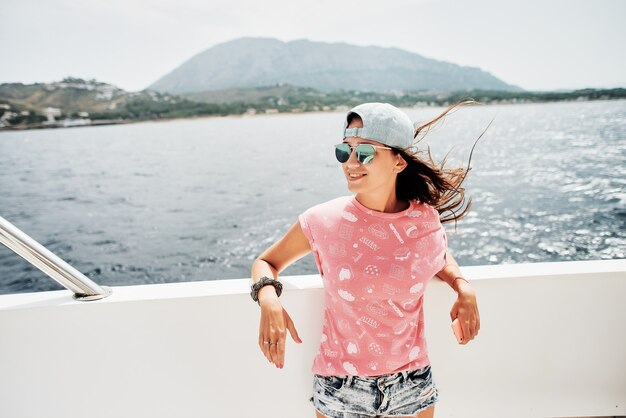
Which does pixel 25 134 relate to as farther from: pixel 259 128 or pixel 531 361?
pixel 531 361

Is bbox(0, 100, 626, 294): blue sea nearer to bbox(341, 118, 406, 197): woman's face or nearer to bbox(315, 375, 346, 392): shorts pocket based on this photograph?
bbox(341, 118, 406, 197): woman's face

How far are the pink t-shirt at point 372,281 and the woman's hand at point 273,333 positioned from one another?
0.15 metres

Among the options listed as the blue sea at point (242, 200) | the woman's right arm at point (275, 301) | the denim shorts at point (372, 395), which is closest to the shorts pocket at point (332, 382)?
the denim shorts at point (372, 395)

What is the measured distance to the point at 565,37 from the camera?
32500mm

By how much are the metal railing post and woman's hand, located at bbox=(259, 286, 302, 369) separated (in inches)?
22.1

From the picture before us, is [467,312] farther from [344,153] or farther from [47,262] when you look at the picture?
[47,262]

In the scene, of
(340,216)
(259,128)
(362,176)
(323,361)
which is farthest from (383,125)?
(259,128)

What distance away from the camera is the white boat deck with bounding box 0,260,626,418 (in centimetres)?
126

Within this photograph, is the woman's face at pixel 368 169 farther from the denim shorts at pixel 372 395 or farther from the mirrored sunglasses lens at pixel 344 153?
the denim shorts at pixel 372 395

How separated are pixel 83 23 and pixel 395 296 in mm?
37818

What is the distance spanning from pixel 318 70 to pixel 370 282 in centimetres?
4423

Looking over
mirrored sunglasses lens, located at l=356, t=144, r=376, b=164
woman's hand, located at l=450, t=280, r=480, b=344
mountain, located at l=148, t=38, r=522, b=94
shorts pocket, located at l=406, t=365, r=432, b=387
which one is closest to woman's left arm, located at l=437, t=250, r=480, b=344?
woman's hand, located at l=450, t=280, r=480, b=344

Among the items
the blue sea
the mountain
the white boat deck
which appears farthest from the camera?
the mountain

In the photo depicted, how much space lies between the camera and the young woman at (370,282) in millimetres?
954
